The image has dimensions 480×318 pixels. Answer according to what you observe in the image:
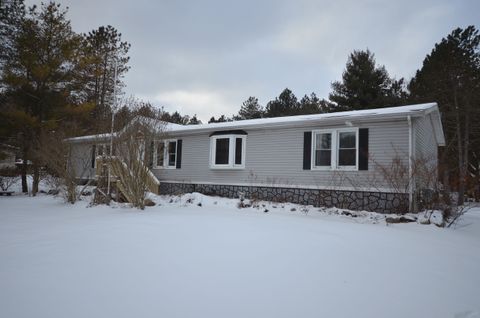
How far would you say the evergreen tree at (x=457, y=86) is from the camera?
55.4ft

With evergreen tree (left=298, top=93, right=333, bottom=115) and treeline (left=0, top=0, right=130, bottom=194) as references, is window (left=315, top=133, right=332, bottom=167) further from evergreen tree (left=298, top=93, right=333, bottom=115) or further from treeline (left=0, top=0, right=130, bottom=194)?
evergreen tree (left=298, top=93, right=333, bottom=115)

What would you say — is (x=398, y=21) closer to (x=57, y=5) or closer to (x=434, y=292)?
(x=434, y=292)

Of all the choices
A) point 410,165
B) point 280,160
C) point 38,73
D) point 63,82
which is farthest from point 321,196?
point 63,82

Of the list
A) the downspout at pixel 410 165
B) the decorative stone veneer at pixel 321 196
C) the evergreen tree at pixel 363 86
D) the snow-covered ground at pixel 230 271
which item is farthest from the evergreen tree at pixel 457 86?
the snow-covered ground at pixel 230 271

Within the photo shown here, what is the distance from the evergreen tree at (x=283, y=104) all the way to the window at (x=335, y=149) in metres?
23.4

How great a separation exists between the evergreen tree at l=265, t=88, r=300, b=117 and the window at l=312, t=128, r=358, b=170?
76.9ft

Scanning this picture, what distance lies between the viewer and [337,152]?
10.4m

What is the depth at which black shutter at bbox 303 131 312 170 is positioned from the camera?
10781 millimetres

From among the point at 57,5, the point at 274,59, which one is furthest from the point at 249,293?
the point at 57,5

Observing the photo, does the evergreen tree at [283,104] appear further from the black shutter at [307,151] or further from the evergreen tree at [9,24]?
the evergreen tree at [9,24]

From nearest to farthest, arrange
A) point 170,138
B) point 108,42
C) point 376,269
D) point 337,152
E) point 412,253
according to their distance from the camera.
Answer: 1. point 376,269
2. point 412,253
3. point 337,152
4. point 170,138
5. point 108,42

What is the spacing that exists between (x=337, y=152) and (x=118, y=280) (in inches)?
338

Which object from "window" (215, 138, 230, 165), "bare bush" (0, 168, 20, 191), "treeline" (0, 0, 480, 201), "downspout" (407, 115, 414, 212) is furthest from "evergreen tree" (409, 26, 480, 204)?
"bare bush" (0, 168, 20, 191)

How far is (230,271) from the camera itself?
357 centimetres
